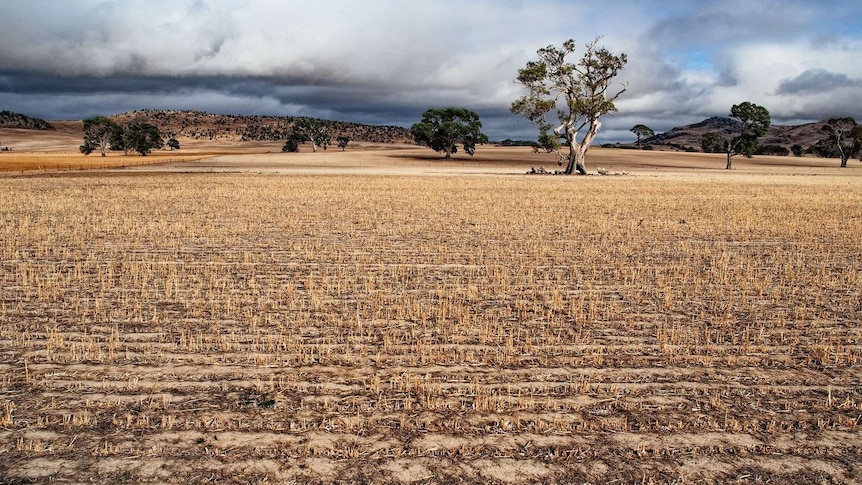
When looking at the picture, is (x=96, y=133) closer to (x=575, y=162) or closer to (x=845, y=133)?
(x=575, y=162)

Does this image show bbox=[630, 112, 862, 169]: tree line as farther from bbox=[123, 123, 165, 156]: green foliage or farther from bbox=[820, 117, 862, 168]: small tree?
bbox=[123, 123, 165, 156]: green foliage

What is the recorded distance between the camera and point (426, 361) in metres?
8.27

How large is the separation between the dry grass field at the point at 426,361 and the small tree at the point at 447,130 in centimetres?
9805

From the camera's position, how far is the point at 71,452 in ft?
19.1

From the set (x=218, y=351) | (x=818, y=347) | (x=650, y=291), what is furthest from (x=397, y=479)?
(x=650, y=291)

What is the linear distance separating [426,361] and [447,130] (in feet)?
357

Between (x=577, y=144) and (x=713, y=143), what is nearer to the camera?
(x=577, y=144)

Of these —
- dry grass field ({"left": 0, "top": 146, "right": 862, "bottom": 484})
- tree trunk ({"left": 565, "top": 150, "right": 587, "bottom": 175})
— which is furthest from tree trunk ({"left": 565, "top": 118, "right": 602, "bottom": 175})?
dry grass field ({"left": 0, "top": 146, "right": 862, "bottom": 484})

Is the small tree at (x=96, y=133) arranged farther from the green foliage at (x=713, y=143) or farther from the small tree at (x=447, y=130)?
the green foliage at (x=713, y=143)

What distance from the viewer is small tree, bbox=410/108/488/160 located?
115 meters

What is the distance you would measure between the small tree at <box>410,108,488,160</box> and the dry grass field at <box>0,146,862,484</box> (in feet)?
322

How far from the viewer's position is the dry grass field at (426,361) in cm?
580

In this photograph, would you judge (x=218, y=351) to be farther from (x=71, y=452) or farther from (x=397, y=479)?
(x=397, y=479)

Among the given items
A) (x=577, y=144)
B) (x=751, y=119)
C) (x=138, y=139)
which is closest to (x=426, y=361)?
(x=577, y=144)
